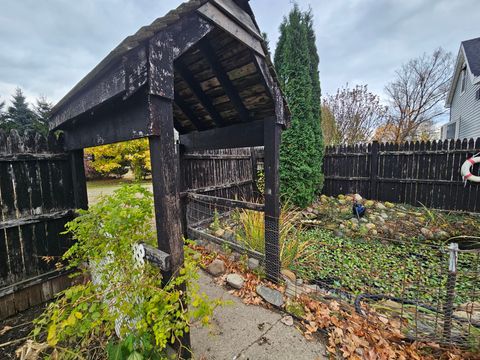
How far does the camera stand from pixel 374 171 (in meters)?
6.62

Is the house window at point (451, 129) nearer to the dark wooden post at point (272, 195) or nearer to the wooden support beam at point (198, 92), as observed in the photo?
the dark wooden post at point (272, 195)

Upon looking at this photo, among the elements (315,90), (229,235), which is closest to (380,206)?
(315,90)

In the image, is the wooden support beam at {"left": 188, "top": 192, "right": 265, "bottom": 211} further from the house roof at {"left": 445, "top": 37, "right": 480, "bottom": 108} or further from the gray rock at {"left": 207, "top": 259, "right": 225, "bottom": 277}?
the house roof at {"left": 445, "top": 37, "right": 480, "bottom": 108}

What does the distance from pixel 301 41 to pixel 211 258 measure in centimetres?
593

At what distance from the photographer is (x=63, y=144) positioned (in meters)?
2.69

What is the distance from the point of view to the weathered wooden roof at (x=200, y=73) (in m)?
1.25

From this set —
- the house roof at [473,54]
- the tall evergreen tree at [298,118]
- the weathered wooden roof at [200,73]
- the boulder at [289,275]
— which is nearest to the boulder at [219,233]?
the boulder at [289,275]

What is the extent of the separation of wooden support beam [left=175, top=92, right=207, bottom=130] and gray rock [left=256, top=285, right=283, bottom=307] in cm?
237

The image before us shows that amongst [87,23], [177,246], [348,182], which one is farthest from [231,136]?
[87,23]

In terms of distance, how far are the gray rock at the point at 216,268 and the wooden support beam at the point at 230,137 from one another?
1.63 m

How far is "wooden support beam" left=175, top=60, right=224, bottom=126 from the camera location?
2.28 meters

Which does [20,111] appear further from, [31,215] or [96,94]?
[96,94]

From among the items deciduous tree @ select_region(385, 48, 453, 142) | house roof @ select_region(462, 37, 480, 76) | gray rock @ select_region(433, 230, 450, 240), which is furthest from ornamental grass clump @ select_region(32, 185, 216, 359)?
deciduous tree @ select_region(385, 48, 453, 142)

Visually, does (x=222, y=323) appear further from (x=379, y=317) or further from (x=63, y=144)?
(x=63, y=144)
